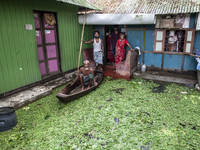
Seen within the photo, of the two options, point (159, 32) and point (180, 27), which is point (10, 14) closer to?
point (159, 32)

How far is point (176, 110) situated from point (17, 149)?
4.70m

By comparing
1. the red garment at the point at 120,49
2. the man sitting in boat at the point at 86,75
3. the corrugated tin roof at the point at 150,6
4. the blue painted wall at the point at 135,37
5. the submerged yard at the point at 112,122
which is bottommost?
the submerged yard at the point at 112,122

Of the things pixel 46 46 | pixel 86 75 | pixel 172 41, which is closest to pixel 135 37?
pixel 172 41

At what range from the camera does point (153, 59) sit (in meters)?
9.00

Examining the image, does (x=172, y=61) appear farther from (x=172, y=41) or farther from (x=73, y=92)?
(x=73, y=92)

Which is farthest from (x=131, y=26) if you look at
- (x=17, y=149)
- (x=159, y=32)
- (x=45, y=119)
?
(x=17, y=149)

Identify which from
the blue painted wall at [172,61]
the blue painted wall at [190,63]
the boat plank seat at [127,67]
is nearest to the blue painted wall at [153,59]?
the blue painted wall at [172,61]

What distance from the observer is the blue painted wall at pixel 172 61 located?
8391 millimetres

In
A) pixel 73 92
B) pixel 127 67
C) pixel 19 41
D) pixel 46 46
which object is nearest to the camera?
pixel 19 41

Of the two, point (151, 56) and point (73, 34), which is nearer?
point (73, 34)

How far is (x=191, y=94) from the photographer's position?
634cm

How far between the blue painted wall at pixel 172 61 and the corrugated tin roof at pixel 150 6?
2.34 metres

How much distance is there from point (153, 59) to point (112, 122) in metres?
5.62

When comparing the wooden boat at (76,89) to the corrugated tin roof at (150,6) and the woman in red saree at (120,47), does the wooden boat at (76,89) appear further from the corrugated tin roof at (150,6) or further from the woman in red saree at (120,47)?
the corrugated tin roof at (150,6)
